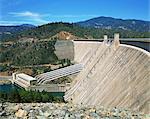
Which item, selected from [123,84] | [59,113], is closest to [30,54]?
[123,84]

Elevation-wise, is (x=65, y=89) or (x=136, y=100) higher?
(x=136, y=100)

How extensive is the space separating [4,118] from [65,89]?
80.0 feet

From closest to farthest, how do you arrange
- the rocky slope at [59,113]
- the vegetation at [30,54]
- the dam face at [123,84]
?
the rocky slope at [59,113], the dam face at [123,84], the vegetation at [30,54]

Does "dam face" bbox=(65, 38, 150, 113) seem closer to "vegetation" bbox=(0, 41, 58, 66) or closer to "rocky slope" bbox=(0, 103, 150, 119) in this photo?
"rocky slope" bbox=(0, 103, 150, 119)

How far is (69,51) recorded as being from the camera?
160ft

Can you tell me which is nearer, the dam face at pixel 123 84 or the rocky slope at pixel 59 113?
the rocky slope at pixel 59 113

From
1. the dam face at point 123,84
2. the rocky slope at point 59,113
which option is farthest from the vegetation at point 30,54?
the rocky slope at point 59,113

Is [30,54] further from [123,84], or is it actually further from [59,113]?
[59,113]

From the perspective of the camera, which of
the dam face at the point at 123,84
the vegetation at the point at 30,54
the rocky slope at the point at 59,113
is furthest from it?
the vegetation at the point at 30,54

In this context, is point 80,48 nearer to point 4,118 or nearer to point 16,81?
point 16,81

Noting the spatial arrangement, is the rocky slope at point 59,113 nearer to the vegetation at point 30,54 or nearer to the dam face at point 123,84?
the dam face at point 123,84

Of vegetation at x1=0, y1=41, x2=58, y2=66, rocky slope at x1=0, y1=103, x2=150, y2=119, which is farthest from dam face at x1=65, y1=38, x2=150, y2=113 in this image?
vegetation at x1=0, y1=41, x2=58, y2=66

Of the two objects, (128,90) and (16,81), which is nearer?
(128,90)

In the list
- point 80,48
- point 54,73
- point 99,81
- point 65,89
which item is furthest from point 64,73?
point 99,81
